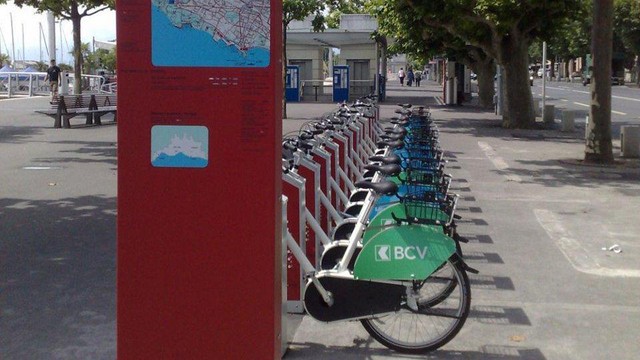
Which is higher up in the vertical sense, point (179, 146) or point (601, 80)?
point (601, 80)

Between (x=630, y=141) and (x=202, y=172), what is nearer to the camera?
(x=202, y=172)

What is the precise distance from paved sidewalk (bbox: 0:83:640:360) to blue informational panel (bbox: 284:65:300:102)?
87.4ft

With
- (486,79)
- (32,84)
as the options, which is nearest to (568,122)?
(486,79)

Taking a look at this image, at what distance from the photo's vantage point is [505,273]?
775 centimetres

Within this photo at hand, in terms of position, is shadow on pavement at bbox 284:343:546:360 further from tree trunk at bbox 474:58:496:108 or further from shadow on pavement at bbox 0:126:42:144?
tree trunk at bbox 474:58:496:108

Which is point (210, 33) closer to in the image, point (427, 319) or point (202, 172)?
point (202, 172)

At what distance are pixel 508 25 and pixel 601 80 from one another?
7687 millimetres

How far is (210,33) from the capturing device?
3980 mm

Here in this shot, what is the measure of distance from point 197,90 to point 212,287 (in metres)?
0.88

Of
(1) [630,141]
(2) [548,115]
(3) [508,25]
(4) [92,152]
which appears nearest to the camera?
(1) [630,141]

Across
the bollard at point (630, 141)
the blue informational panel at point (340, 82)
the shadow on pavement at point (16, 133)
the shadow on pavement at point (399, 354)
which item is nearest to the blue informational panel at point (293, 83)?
the blue informational panel at point (340, 82)

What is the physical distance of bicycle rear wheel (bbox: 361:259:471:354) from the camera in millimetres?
5402

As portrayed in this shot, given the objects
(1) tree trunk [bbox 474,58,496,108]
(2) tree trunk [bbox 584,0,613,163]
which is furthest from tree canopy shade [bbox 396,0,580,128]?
(1) tree trunk [bbox 474,58,496,108]

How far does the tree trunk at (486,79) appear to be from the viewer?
3647 cm
